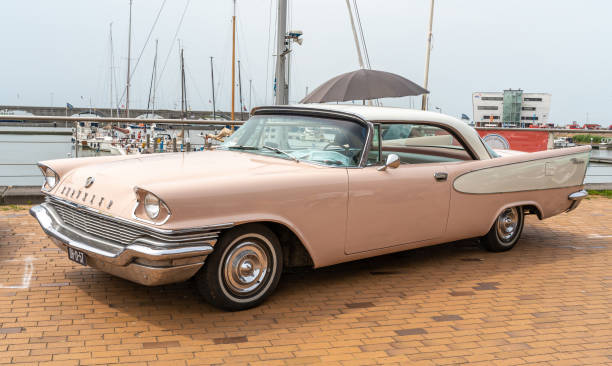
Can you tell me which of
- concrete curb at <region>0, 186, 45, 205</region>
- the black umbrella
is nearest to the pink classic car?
concrete curb at <region>0, 186, 45, 205</region>

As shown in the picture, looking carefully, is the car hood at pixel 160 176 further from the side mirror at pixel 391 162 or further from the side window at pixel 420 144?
the side window at pixel 420 144

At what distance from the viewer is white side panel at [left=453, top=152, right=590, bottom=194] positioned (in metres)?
5.28

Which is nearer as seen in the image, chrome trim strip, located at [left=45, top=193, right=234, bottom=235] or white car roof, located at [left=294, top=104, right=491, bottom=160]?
chrome trim strip, located at [left=45, top=193, right=234, bottom=235]

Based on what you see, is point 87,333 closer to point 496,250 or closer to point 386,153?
point 386,153

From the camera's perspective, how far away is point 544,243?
6516 mm

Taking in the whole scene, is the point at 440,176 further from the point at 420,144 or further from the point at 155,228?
the point at 155,228

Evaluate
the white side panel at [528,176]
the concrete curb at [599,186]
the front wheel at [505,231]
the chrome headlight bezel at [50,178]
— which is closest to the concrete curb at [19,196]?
the chrome headlight bezel at [50,178]

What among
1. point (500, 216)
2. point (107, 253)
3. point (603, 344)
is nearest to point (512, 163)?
point (500, 216)

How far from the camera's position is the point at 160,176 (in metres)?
3.76

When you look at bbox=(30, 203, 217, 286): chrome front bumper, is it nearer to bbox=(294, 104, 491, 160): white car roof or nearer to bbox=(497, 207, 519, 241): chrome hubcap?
bbox=(294, 104, 491, 160): white car roof

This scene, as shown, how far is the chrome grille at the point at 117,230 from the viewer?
342cm

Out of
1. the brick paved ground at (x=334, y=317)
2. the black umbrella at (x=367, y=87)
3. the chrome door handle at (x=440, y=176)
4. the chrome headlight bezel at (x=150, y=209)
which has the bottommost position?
the brick paved ground at (x=334, y=317)

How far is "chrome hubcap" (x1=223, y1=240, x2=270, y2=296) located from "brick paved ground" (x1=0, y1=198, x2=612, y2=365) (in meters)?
0.19

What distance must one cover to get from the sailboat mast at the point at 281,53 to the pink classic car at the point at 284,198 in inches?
247
